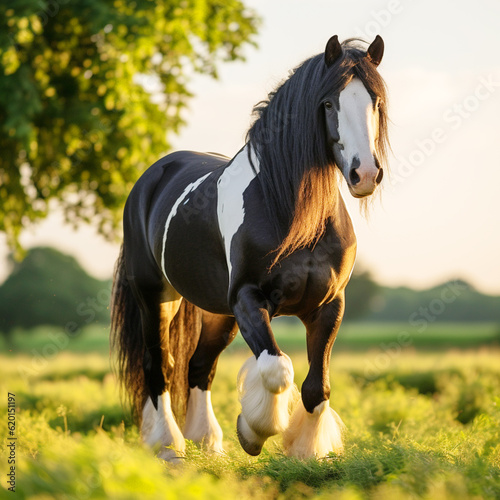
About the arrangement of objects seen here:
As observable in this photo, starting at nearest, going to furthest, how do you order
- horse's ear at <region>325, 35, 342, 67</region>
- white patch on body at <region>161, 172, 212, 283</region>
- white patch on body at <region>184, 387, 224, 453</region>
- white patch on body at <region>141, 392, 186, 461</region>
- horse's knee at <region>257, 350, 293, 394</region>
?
horse's knee at <region>257, 350, 293, 394</region> < horse's ear at <region>325, 35, 342, 67</region> < white patch on body at <region>161, 172, 212, 283</region> < white patch on body at <region>141, 392, 186, 461</region> < white patch on body at <region>184, 387, 224, 453</region>

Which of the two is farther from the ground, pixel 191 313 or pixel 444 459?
pixel 191 313

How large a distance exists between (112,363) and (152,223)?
1476 mm

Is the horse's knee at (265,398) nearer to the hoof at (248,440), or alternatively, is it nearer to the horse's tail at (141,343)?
the hoof at (248,440)

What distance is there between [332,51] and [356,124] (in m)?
0.54

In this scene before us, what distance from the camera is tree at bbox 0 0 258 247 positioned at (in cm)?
1047

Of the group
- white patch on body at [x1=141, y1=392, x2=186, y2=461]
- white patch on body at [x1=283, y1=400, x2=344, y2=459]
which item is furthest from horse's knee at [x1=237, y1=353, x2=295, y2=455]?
white patch on body at [x1=141, y1=392, x2=186, y2=461]

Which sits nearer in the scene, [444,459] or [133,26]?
[444,459]

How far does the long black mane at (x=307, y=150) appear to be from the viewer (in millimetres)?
4141

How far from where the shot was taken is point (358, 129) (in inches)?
155

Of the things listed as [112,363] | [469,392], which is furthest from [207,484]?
[469,392]

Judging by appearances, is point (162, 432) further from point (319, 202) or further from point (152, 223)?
point (319, 202)

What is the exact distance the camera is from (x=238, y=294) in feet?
14.2

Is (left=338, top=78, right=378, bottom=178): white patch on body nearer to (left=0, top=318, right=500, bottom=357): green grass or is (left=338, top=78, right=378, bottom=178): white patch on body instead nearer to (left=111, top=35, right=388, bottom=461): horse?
(left=111, top=35, right=388, bottom=461): horse

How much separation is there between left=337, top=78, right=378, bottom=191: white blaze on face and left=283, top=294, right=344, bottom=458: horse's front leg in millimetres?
1059
